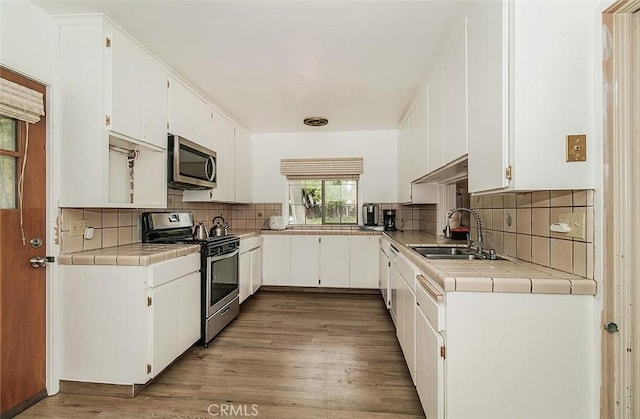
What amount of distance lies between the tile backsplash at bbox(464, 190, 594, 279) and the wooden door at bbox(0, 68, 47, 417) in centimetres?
280

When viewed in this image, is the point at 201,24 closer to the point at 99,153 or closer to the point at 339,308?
the point at 99,153

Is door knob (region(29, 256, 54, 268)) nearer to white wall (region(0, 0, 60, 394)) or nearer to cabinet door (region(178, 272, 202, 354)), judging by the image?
white wall (region(0, 0, 60, 394))

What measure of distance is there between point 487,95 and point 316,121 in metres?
2.70

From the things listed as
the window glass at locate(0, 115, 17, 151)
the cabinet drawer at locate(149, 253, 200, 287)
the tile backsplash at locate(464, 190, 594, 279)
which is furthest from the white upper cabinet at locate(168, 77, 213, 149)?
the tile backsplash at locate(464, 190, 594, 279)

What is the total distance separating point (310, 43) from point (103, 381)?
254cm

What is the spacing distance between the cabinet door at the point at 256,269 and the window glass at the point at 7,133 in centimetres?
250

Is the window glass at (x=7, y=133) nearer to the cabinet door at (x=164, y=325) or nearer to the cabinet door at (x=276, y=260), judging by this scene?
the cabinet door at (x=164, y=325)

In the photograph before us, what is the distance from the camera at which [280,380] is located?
2.10 meters

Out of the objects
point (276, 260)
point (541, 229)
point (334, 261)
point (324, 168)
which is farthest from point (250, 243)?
point (541, 229)

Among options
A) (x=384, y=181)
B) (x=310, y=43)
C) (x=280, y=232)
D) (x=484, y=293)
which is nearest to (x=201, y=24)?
(x=310, y=43)

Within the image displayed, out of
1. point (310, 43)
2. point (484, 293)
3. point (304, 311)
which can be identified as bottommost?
point (304, 311)

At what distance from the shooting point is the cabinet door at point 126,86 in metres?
1.96

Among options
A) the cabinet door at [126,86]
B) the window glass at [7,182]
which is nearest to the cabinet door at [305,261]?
the cabinet door at [126,86]

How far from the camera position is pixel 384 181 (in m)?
4.51
